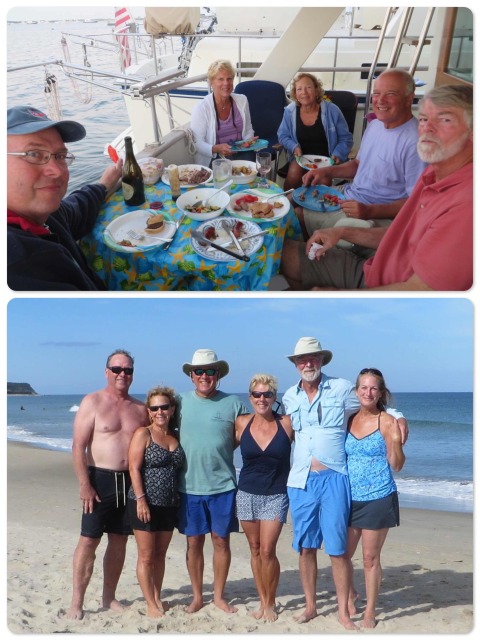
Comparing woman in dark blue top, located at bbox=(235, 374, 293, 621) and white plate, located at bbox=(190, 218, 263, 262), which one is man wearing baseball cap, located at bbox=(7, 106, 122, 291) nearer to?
white plate, located at bbox=(190, 218, 263, 262)

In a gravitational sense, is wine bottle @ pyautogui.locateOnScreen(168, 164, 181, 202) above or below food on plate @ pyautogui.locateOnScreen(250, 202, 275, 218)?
above

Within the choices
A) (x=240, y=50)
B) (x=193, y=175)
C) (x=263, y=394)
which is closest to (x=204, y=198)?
(x=193, y=175)

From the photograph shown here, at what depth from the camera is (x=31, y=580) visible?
1.98 m

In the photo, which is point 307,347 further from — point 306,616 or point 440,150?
point 306,616

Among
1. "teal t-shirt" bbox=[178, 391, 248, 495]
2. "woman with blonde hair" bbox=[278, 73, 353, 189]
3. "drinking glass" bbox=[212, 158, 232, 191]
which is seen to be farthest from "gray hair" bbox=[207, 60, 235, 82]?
"teal t-shirt" bbox=[178, 391, 248, 495]

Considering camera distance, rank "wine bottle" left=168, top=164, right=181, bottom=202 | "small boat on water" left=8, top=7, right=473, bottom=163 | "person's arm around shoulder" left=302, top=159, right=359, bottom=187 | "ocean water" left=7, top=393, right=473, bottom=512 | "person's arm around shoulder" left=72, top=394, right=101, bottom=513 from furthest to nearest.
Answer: "person's arm around shoulder" left=302, top=159, right=359, bottom=187
"small boat on water" left=8, top=7, right=473, bottom=163
"wine bottle" left=168, top=164, right=181, bottom=202
"person's arm around shoulder" left=72, top=394, right=101, bottom=513
"ocean water" left=7, top=393, right=473, bottom=512

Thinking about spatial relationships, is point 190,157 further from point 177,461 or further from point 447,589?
point 447,589

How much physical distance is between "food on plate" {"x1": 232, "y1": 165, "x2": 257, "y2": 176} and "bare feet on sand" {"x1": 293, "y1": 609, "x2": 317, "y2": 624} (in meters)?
1.57

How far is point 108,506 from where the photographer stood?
192 centimetres

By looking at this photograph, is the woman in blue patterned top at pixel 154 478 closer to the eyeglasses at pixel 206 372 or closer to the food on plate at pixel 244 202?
the eyeglasses at pixel 206 372

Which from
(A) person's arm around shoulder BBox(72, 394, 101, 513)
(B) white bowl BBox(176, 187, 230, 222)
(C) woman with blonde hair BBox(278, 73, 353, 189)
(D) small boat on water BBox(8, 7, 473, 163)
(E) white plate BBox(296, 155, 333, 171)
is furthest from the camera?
(C) woman with blonde hair BBox(278, 73, 353, 189)

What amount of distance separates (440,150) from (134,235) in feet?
3.15

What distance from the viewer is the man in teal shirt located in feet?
6.12

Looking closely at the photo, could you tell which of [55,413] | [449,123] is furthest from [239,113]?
[55,413]
